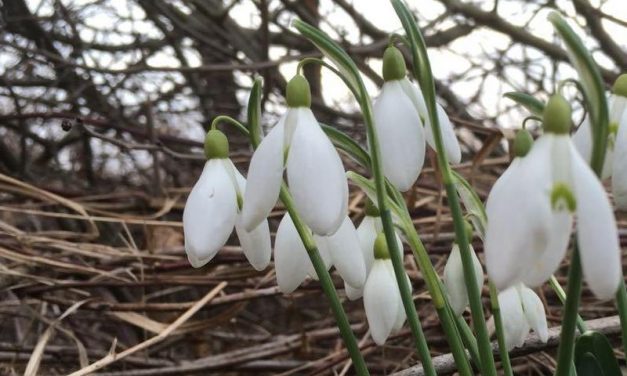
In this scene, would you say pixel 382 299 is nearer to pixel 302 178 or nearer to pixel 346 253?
pixel 346 253

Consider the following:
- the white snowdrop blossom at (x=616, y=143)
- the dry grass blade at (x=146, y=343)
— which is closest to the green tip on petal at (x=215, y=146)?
the white snowdrop blossom at (x=616, y=143)

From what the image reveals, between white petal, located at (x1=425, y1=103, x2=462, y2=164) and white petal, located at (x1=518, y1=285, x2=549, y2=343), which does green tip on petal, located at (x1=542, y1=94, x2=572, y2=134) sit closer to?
white petal, located at (x1=425, y1=103, x2=462, y2=164)

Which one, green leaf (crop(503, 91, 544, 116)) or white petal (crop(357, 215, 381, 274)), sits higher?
green leaf (crop(503, 91, 544, 116))

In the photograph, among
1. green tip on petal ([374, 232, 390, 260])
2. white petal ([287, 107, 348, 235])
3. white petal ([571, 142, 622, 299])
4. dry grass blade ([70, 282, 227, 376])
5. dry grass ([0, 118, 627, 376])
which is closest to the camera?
white petal ([571, 142, 622, 299])

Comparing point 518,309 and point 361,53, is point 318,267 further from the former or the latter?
point 361,53

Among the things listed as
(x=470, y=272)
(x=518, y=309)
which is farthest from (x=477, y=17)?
(x=470, y=272)

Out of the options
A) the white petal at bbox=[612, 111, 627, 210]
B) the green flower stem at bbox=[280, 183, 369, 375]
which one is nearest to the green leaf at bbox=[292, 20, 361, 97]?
the green flower stem at bbox=[280, 183, 369, 375]

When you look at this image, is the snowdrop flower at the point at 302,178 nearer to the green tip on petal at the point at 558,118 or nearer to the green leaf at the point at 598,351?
the green tip on petal at the point at 558,118
